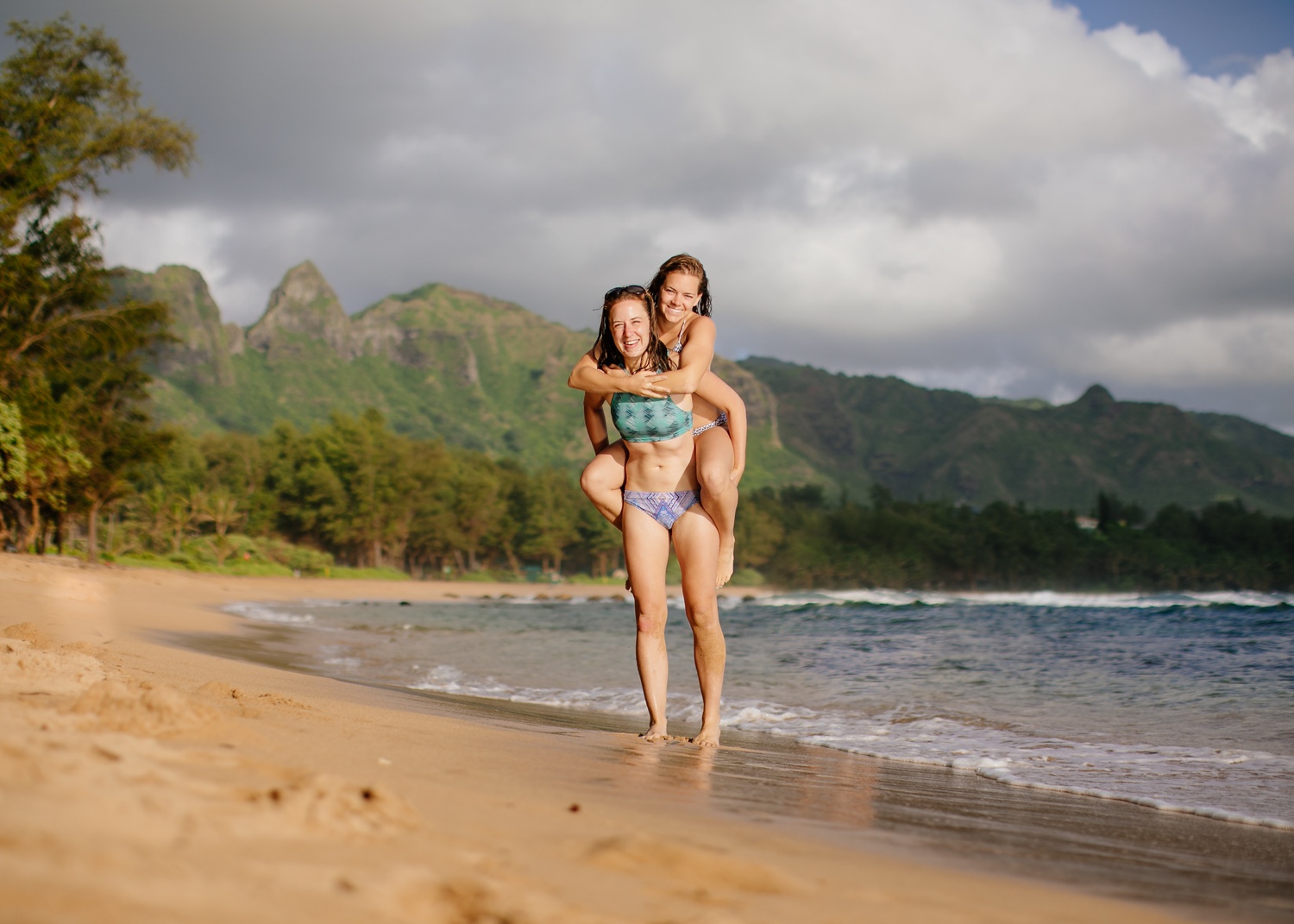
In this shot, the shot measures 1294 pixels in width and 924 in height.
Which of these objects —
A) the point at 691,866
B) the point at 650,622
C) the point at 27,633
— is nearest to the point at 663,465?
the point at 650,622

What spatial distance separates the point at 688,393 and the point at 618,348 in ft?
1.37

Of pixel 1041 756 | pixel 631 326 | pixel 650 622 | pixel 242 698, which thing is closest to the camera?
pixel 242 698

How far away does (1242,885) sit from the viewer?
7.73ft

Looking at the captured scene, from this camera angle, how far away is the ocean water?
471cm

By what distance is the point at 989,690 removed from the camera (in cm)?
799

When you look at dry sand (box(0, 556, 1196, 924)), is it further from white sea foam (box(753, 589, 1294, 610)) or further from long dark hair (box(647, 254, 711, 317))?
white sea foam (box(753, 589, 1294, 610))

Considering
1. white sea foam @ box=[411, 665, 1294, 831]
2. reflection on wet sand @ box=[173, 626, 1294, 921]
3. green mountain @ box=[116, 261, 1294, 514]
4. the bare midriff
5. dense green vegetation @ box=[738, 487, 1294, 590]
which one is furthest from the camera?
green mountain @ box=[116, 261, 1294, 514]

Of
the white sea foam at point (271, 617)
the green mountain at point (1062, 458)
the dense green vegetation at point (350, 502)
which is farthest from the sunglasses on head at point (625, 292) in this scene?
the green mountain at point (1062, 458)

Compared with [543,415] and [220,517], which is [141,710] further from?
[543,415]

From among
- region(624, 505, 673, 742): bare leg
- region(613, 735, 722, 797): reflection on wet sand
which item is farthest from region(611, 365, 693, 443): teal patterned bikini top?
region(613, 735, 722, 797): reflection on wet sand

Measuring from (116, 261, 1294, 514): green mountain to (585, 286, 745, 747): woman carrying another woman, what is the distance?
421 feet

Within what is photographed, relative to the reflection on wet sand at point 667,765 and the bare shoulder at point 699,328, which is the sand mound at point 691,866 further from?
the bare shoulder at point 699,328

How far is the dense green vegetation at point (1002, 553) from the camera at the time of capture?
84.7m

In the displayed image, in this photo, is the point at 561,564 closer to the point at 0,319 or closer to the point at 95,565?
the point at 95,565
